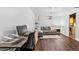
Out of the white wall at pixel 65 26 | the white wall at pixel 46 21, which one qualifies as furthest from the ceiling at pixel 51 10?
the white wall at pixel 46 21

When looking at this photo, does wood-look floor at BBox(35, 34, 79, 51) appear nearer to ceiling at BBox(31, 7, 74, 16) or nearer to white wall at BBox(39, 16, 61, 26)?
ceiling at BBox(31, 7, 74, 16)

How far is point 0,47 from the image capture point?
2314 millimetres

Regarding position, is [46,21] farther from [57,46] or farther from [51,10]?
[57,46]

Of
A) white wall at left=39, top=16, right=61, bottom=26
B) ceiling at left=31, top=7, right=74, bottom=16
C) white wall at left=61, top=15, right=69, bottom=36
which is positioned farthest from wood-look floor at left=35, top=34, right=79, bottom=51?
white wall at left=39, top=16, right=61, bottom=26

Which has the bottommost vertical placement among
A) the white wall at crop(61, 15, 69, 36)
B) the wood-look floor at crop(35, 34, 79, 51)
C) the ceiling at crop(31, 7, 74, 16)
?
the wood-look floor at crop(35, 34, 79, 51)

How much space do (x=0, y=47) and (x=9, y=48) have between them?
0.60ft

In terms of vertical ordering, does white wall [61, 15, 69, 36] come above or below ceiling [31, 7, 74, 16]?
below

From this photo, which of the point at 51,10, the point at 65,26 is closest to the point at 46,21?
the point at 65,26
